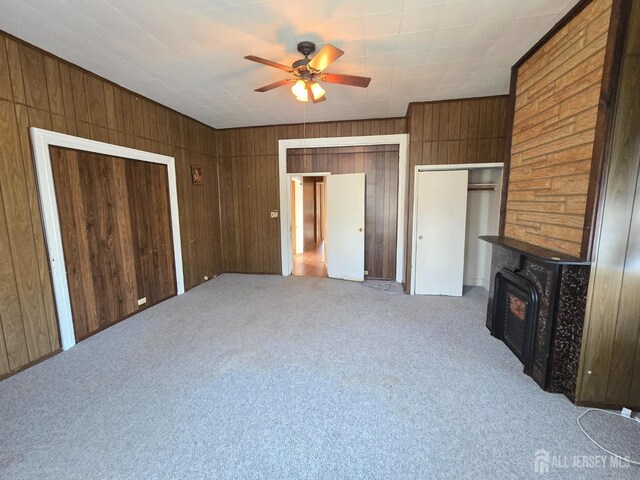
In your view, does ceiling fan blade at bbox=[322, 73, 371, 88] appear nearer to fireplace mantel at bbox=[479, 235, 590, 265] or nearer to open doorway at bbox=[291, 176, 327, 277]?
fireplace mantel at bbox=[479, 235, 590, 265]

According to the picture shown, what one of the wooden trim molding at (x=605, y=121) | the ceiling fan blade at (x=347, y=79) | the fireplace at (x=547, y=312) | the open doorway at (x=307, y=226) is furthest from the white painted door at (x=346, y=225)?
the wooden trim molding at (x=605, y=121)

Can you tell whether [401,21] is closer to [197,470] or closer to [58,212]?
[197,470]

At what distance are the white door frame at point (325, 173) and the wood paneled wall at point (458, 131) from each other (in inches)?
18.9

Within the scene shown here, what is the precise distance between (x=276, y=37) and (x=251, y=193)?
3142 millimetres

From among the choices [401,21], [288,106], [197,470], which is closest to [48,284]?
[197,470]

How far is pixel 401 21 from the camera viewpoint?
6.81ft

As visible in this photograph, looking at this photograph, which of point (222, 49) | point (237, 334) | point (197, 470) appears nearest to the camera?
point (197, 470)

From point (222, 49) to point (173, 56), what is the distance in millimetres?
526

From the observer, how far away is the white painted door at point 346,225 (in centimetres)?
463

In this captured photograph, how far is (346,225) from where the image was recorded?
475 cm

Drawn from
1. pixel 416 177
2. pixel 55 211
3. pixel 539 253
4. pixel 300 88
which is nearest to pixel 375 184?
pixel 416 177

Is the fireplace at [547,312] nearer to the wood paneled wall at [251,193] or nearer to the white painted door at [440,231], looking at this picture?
the white painted door at [440,231]

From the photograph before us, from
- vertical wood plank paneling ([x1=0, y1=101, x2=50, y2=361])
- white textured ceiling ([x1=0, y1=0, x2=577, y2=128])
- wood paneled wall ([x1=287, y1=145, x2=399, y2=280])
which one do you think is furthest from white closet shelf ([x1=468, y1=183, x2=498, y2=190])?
vertical wood plank paneling ([x1=0, y1=101, x2=50, y2=361])

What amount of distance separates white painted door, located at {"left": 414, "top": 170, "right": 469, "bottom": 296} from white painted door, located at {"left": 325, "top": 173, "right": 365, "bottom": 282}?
1.03m
